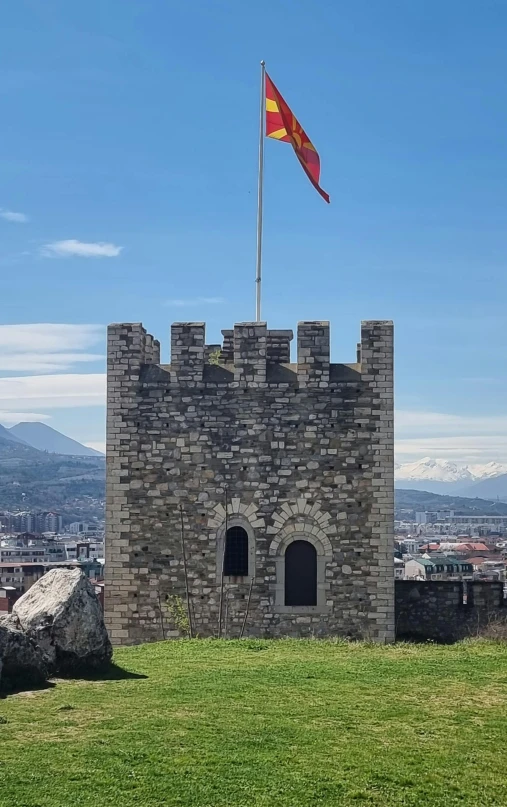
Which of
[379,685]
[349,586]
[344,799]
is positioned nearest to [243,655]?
[379,685]

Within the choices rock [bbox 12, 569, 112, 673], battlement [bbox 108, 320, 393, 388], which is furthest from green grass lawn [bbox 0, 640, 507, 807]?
battlement [bbox 108, 320, 393, 388]

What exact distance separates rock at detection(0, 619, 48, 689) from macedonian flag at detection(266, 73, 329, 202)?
47.5 feet

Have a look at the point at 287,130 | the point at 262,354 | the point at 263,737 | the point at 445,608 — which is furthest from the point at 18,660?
the point at 287,130

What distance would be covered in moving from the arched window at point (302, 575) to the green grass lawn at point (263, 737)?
5.71 metres

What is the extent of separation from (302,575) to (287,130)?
1073cm

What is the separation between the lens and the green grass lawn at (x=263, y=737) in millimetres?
9031

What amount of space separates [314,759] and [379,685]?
3949mm

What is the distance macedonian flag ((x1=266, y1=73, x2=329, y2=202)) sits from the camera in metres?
23.5

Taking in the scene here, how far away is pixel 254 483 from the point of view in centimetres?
2122

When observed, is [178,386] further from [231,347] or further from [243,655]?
[243,655]

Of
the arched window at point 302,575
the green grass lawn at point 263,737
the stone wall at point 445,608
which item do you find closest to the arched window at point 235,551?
the arched window at point 302,575

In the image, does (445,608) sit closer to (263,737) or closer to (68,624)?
(68,624)

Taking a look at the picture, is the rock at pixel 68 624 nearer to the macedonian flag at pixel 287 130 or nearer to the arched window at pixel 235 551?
the arched window at pixel 235 551

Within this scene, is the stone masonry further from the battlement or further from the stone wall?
the stone wall
